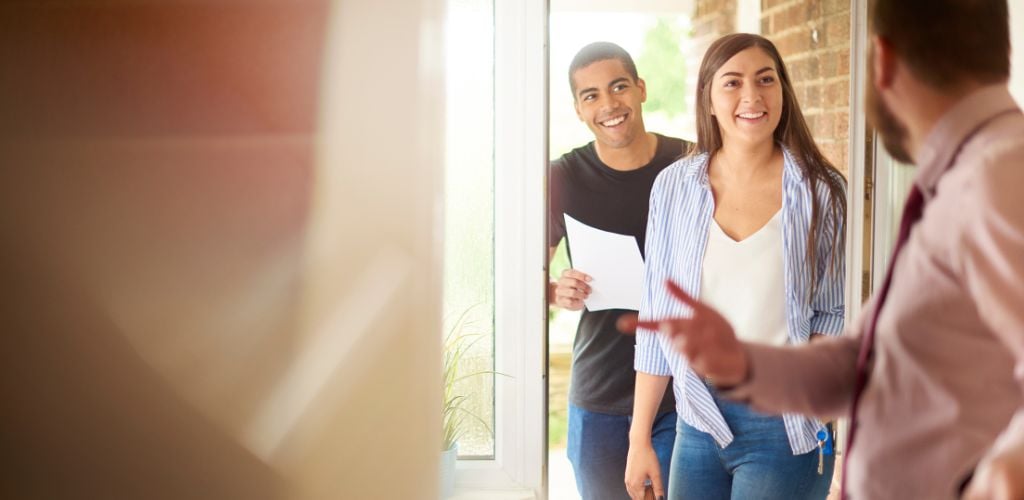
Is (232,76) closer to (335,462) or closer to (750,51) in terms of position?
(335,462)

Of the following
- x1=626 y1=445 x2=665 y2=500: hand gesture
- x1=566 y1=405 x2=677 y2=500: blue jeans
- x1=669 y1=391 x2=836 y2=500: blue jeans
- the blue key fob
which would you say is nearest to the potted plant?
x1=566 y1=405 x2=677 y2=500: blue jeans

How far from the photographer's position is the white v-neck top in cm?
181

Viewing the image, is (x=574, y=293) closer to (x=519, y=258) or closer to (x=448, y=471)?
(x=519, y=258)

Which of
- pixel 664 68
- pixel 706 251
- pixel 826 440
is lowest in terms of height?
pixel 826 440

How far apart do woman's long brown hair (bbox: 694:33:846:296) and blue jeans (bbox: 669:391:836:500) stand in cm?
30

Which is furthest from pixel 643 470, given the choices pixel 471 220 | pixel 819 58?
pixel 819 58

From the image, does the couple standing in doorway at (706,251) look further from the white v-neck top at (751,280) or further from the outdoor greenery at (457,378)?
the outdoor greenery at (457,378)

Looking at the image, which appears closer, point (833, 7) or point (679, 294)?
point (679, 294)

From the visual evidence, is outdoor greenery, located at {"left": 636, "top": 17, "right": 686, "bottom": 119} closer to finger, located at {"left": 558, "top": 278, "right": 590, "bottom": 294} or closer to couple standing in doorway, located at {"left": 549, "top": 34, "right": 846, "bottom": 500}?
couple standing in doorway, located at {"left": 549, "top": 34, "right": 846, "bottom": 500}

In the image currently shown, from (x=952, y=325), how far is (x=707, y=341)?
241 millimetres

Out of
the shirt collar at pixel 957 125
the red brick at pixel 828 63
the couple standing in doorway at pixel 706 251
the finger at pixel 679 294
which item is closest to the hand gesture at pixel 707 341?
the finger at pixel 679 294

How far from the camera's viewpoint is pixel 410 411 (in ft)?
3.60

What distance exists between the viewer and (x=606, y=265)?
6.04 ft

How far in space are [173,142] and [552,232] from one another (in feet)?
3.12
